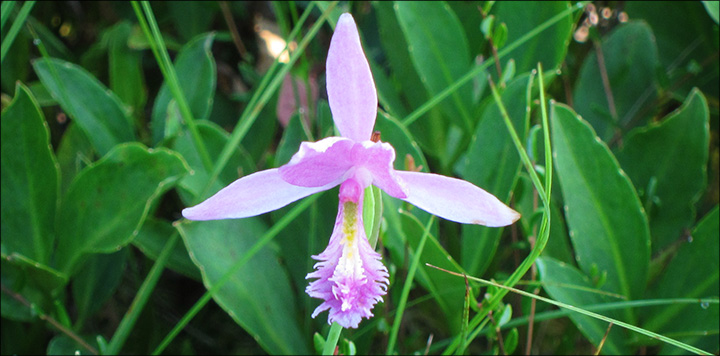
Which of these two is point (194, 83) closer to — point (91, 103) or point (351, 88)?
point (91, 103)

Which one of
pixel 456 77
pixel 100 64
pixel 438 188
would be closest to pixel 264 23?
pixel 100 64

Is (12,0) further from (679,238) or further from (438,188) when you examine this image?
(679,238)

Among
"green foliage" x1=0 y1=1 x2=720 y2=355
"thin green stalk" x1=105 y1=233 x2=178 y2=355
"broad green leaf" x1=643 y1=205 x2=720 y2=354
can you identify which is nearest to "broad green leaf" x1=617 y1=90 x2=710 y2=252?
"green foliage" x1=0 y1=1 x2=720 y2=355

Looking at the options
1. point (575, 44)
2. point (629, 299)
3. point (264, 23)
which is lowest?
point (629, 299)

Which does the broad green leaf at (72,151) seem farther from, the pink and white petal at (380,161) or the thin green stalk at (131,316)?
the pink and white petal at (380,161)

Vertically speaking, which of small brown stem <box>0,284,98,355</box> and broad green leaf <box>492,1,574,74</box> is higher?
broad green leaf <box>492,1,574,74</box>

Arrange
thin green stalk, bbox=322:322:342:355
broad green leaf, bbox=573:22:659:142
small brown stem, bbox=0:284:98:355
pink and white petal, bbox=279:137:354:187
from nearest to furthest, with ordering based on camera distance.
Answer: pink and white petal, bbox=279:137:354:187
thin green stalk, bbox=322:322:342:355
small brown stem, bbox=0:284:98:355
broad green leaf, bbox=573:22:659:142

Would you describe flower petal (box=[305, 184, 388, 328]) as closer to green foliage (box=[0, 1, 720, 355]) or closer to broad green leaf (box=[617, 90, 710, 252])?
green foliage (box=[0, 1, 720, 355])
